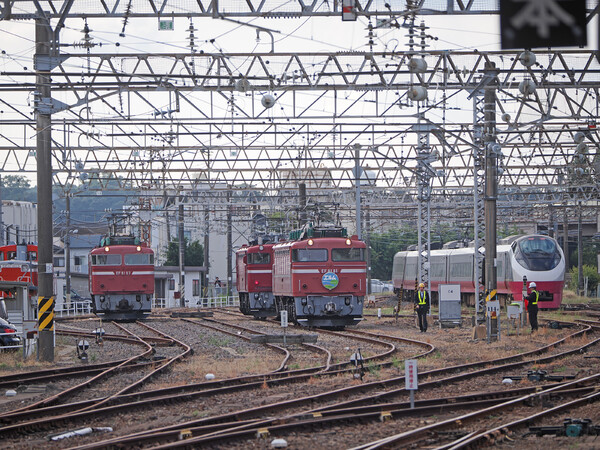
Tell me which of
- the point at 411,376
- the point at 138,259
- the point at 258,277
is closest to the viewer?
the point at 411,376

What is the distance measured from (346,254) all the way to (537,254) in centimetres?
1150

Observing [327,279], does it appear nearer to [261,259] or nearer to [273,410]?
[261,259]

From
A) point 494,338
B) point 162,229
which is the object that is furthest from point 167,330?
point 162,229

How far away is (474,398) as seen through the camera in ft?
44.6

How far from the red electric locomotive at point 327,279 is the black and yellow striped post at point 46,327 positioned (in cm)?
977

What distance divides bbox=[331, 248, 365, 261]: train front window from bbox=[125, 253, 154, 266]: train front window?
9.41 meters

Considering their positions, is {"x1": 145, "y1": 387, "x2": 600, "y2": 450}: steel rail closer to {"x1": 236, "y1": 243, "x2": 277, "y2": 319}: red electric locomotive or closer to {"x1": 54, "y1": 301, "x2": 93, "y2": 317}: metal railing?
{"x1": 236, "y1": 243, "x2": 277, "y2": 319}: red electric locomotive

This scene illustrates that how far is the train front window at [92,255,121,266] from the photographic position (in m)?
35.2

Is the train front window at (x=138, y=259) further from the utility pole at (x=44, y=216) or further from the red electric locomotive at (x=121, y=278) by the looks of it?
the utility pole at (x=44, y=216)

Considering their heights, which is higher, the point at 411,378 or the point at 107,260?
the point at 107,260

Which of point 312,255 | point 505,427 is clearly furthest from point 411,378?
point 312,255

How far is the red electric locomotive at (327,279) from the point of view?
94.6 ft

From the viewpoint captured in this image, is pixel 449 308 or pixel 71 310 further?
pixel 71 310

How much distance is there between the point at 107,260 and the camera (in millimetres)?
35281
